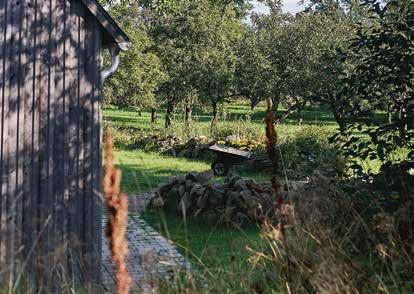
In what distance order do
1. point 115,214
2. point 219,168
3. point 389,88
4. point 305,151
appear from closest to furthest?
point 115,214, point 389,88, point 219,168, point 305,151

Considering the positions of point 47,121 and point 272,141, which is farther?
point 47,121

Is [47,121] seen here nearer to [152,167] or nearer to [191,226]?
[191,226]

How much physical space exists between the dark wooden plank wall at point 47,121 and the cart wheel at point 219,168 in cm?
1090

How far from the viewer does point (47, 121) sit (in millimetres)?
6996

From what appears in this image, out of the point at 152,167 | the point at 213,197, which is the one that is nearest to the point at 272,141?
the point at 213,197

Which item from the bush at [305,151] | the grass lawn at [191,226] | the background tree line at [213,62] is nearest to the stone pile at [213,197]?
the grass lawn at [191,226]

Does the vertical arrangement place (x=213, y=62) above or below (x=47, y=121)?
above

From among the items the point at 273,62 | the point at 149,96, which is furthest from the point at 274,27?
the point at 149,96

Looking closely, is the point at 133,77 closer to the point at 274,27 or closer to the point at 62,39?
the point at 274,27

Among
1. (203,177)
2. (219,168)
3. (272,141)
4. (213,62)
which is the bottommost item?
(219,168)

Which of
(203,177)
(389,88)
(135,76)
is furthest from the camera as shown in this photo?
(135,76)

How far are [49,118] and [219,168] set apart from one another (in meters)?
11.3

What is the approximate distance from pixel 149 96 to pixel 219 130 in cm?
602

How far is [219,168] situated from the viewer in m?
18.0
